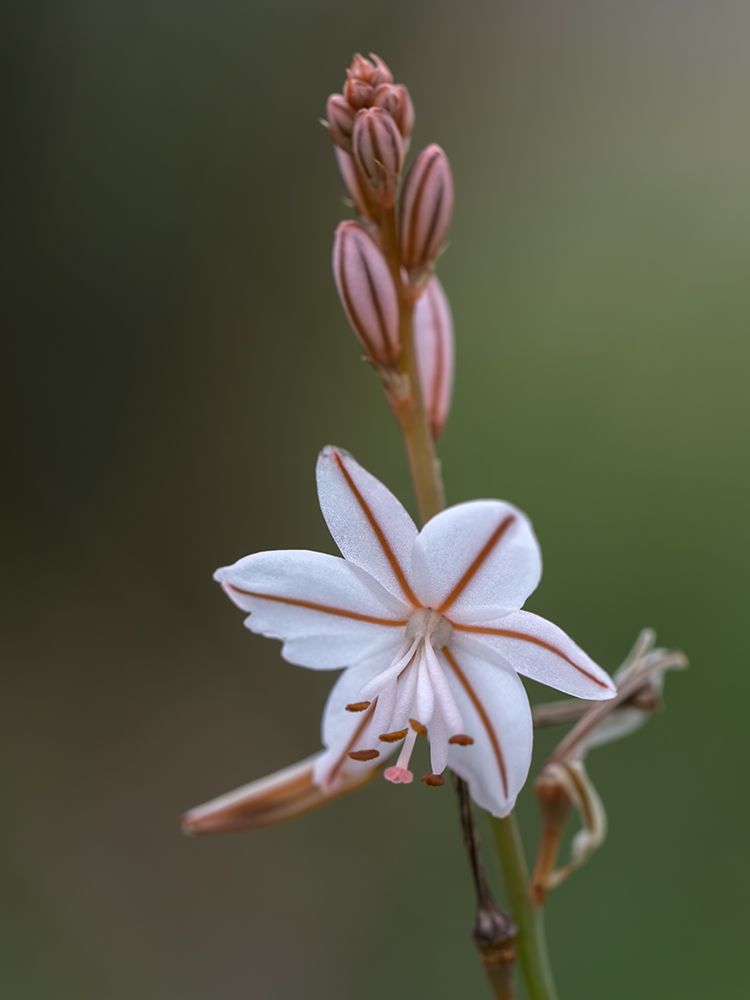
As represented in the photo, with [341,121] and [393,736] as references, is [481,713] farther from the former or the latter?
[341,121]

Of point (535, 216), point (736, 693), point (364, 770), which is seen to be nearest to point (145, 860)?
point (736, 693)

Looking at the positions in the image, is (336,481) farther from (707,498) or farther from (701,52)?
(701,52)

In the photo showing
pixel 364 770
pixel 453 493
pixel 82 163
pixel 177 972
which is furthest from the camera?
pixel 82 163

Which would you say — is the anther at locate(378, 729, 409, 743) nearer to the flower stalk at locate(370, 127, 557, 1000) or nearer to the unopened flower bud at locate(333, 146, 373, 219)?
the flower stalk at locate(370, 127, 557, 1000)

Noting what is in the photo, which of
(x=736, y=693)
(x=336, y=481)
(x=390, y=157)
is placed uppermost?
(x=390, y=157)

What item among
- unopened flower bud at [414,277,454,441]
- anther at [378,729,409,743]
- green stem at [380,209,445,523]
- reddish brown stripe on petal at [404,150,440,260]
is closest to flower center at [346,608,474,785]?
anther at [378,729,409,743]

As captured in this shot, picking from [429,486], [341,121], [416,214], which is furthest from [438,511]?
[341,121]

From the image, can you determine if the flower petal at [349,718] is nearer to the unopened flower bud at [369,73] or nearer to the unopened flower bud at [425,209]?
the unopened flower bud at [425,209]
